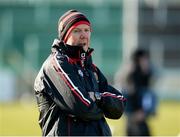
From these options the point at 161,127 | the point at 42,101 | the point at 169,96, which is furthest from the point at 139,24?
the point at 42,101

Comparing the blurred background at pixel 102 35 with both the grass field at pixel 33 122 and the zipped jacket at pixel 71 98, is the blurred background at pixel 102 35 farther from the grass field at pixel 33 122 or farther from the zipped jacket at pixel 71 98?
the zipped jacket at pixel 71 98

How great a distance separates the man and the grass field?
955cm

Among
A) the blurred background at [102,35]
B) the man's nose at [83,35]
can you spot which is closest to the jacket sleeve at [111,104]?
the man's nose at [83,35]

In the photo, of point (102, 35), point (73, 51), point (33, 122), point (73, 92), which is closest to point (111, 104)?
point (73, 92)

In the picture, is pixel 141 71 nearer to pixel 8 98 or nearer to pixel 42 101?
pixel 42 101

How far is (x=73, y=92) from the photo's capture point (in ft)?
21.8

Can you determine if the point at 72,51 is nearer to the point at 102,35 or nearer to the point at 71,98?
the point at 71,98

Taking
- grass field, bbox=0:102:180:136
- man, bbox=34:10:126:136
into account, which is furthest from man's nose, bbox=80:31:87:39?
grass field, bbox=0:102:180:136

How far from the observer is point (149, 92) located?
1374cm

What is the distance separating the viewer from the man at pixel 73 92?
664cm

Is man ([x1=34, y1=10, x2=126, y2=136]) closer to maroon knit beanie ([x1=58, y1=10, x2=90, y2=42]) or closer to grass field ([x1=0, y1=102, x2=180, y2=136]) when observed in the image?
maroon knit beanie ([x1=58, y1=10, x2=90, y2=42])

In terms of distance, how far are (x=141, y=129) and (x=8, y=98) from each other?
63.8ft

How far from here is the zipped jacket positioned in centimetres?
663

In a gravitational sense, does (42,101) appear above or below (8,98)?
above
